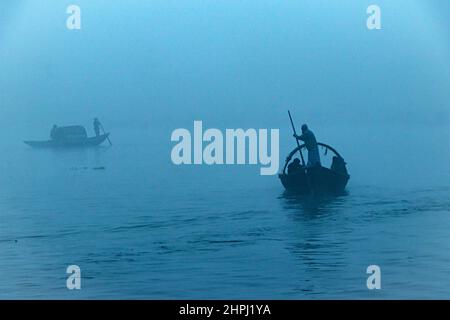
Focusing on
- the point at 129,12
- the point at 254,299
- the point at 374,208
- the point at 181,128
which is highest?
the point at 129,12

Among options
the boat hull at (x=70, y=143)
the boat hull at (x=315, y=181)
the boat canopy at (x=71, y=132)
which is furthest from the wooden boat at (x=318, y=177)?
the boat canopy at (x=71, y=132)

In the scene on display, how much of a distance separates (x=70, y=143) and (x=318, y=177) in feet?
5.21

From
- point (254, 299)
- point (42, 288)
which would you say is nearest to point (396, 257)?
point (254, 299)

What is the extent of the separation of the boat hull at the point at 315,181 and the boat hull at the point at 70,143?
3.83ft

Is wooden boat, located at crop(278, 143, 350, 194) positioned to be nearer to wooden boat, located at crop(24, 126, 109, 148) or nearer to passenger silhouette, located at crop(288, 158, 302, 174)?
passenger silhouette, located at crop(288, 158, 302, 174)

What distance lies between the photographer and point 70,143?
841 cm

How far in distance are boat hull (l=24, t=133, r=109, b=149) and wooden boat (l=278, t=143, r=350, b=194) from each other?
3.80 feet

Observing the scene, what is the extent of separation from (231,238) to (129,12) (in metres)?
1.56

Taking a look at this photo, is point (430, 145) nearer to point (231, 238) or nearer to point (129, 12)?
point (231, 238)

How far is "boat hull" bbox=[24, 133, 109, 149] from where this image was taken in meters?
8.41

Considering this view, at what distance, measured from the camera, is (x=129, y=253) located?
27.4ft
